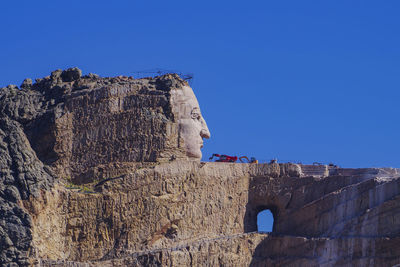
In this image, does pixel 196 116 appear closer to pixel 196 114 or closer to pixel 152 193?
pixel 196 114

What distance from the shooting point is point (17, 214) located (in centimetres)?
7638

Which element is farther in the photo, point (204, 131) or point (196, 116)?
point (204, 131)

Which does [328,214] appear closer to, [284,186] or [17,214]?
[284,186]

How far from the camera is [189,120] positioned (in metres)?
83.4

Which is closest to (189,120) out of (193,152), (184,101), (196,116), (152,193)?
(196,116)

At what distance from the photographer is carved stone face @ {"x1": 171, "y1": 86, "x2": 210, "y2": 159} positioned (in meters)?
82.9

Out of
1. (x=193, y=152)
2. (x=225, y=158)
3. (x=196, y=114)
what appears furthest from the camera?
(x=225, y=158)

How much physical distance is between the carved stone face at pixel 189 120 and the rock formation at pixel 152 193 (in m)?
0.05

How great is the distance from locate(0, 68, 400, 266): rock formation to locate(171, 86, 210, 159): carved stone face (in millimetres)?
49

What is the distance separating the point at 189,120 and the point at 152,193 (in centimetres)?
488

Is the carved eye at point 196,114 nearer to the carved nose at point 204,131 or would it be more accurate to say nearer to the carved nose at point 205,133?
Result: the carved nose at point 204,131

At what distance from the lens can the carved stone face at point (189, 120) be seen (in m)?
82.9

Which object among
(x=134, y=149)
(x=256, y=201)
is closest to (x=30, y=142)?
(x=134, y=149)

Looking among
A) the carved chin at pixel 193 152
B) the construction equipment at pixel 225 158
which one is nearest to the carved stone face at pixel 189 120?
the carved chin at pixel 193 152
